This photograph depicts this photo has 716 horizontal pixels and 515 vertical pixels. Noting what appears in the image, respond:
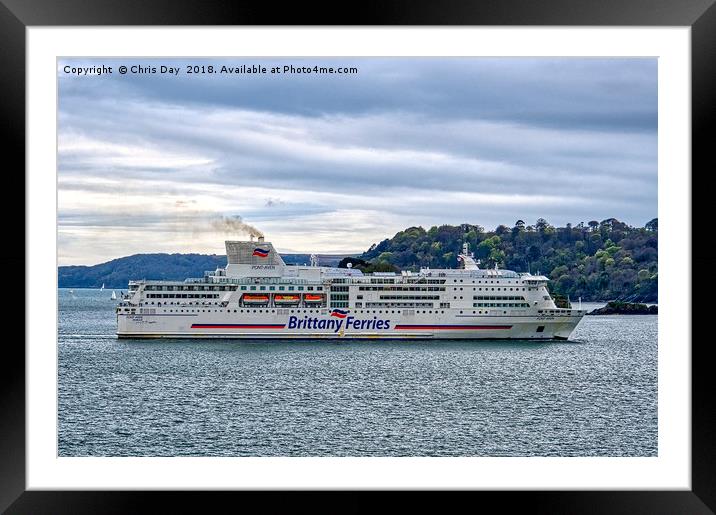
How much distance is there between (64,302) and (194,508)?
43.7 metres

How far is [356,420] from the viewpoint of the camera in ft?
37.9

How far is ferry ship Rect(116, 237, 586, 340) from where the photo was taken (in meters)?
17.2

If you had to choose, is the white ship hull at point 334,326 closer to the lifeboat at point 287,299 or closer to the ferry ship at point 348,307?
the ferry ship at point 348,307

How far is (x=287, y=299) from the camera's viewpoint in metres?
17.9

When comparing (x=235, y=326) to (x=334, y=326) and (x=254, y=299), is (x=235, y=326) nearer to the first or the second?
(x=254, y=299)

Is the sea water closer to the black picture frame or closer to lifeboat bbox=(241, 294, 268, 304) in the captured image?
lifeboat bbox=(241, 294, 268, 304)

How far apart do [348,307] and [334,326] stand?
57cm

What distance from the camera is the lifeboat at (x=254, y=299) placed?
17.8 m

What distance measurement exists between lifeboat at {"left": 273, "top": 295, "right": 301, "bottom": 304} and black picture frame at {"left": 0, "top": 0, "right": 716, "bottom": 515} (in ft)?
50.5
